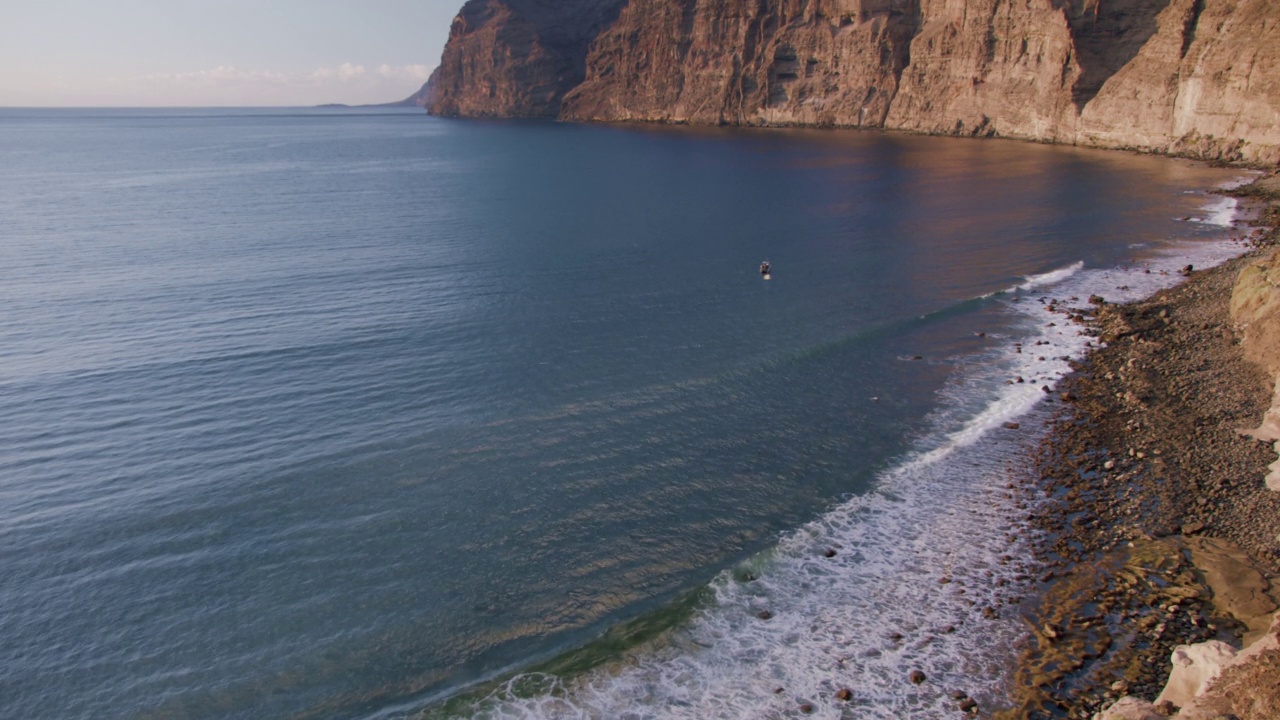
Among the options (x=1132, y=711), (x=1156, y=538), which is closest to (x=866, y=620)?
(x=1132, y=711)

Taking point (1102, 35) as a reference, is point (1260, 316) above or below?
below

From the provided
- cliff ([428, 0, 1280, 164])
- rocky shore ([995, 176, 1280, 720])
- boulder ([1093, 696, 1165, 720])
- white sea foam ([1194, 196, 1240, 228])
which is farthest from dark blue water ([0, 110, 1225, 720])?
cliff ([428, 0, 1280, 164])

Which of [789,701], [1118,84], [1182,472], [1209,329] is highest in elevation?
[1118,84]

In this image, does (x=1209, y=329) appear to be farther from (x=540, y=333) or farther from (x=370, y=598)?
(x=370, y=598)

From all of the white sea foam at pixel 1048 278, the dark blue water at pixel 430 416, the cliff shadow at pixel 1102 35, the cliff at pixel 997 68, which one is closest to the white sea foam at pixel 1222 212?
the dark blue water at pixel 430 416

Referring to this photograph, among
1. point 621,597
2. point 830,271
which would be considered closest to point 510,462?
point 621,597

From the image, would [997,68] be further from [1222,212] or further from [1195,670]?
[1195,670]

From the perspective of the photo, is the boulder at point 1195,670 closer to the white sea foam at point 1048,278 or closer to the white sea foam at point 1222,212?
the white sea foam at point 1048,278
